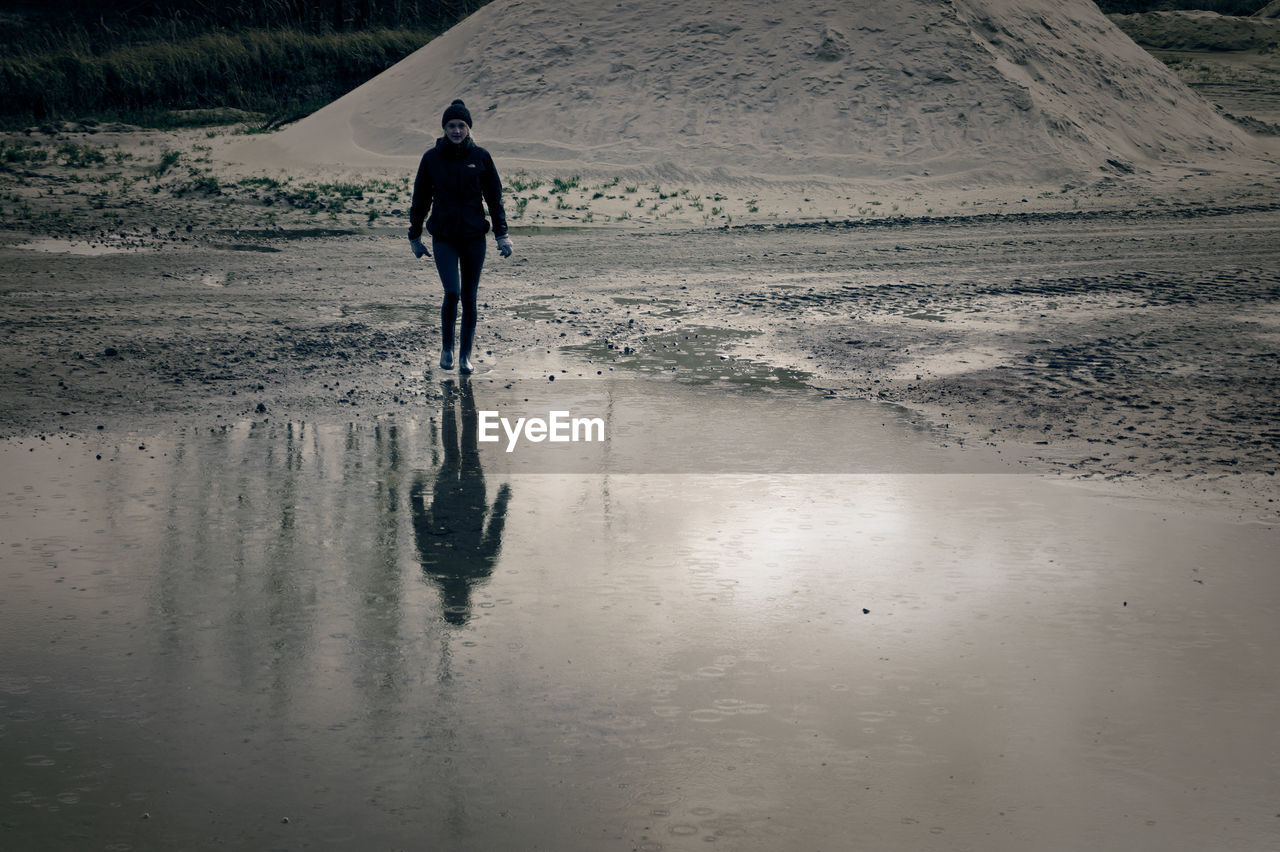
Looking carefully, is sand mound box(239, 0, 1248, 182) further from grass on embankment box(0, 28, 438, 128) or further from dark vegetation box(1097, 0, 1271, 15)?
dark vegetation box(1097, 0, 1271, 15)

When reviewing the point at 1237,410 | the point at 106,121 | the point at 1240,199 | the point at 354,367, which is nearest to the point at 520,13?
the point at 106,121

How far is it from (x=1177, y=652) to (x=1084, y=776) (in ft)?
3.61

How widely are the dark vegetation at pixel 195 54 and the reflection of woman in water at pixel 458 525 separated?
25577mm

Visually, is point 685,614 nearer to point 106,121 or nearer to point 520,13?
point 520,13

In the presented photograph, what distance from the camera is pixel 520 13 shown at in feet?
90.6

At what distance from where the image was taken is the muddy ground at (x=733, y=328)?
786cm

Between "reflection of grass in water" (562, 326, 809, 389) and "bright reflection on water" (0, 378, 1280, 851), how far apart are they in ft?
7.69

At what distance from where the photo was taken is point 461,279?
9.34 metres

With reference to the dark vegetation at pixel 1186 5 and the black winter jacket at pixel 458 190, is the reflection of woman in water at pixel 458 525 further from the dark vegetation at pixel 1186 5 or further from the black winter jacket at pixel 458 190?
the dark vegetation at pixel 1186 5

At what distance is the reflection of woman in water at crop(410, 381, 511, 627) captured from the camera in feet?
17.3

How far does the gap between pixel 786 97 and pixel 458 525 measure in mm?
19523

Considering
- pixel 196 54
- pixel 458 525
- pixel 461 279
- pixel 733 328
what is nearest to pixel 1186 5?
pixel 196 54

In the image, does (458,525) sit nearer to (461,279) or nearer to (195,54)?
(461,279)

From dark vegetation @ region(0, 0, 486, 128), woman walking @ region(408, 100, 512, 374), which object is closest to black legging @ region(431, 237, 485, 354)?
woman walking @ region(408, 100, 512, 374)
